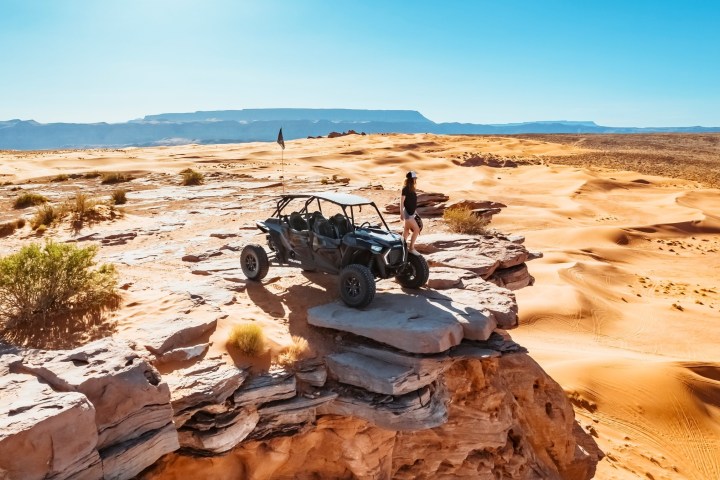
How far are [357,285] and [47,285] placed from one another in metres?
4.65

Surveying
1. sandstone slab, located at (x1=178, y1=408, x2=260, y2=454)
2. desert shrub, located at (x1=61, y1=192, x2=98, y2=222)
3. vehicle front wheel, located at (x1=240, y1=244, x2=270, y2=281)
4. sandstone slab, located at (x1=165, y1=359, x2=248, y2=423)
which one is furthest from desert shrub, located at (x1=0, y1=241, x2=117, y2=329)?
desert shrub, located at (x1=61, y1=192, x2=98, y2=222)

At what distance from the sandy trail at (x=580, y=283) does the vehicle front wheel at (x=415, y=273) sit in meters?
1.39

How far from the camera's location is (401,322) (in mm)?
6625

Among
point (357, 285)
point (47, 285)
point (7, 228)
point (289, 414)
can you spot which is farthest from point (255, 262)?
A: point (7, 228)

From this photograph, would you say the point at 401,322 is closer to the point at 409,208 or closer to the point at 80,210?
the point at 409,208

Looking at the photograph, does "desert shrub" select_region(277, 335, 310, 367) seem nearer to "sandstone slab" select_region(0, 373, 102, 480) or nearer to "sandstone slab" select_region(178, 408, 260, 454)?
"sandstone slab" select_region(178, 408, 260, 454)

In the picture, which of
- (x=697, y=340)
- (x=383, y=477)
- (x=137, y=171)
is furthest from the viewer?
(x=137, y=171)

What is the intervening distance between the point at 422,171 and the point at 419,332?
119 ft

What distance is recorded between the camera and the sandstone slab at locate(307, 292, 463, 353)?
20.6 feet

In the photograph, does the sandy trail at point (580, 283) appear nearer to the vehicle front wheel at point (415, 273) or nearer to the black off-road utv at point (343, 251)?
the black off-road utv at point (343, 251)

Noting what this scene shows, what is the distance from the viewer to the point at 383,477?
6.83 meters

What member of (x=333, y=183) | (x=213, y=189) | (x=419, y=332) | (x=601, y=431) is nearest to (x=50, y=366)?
(x=419, y=332)

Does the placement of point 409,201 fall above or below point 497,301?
above

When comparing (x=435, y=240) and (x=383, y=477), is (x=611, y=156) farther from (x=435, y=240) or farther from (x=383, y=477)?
(x=383, y=477)
